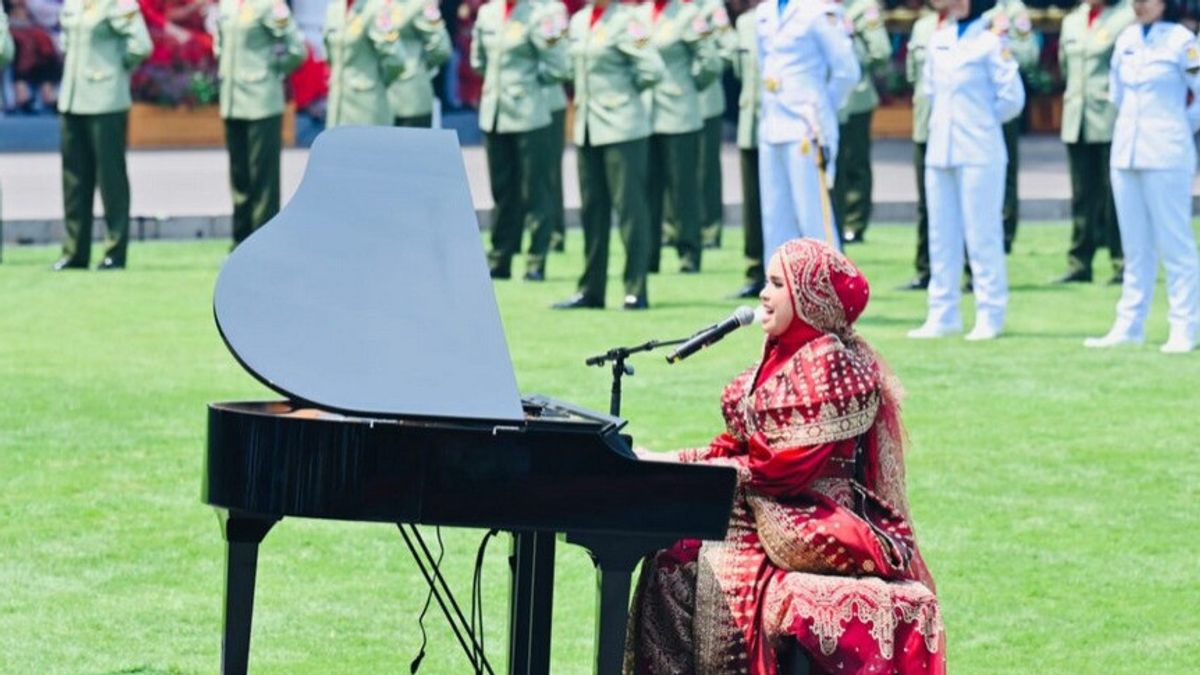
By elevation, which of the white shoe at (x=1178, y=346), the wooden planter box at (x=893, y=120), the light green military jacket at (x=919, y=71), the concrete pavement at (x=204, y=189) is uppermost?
the light green military jacket at (x=919, y=71)

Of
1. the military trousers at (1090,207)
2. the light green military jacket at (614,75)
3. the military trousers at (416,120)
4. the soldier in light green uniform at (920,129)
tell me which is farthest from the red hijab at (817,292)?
the military trousers at (416,120)

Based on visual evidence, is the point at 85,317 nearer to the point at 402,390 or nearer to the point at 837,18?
the point at 837,18

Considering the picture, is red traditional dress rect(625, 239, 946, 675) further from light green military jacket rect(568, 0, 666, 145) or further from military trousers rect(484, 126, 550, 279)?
military trousers rect(484, 126, 550, 279)

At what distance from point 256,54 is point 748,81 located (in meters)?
2.97

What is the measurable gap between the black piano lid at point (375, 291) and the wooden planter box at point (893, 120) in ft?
77.9

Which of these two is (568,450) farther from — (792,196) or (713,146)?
(713,146)

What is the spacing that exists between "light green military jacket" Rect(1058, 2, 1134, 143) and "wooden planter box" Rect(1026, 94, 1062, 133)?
13672mm

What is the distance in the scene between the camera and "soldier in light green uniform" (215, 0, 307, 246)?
54.7 feet

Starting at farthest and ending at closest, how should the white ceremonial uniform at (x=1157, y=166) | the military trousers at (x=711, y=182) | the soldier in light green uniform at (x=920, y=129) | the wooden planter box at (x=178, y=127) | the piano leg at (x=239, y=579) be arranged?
the wooden planter box at (x=178, y=127) → the military trousers at (x=711, y=182) → the soldier in light green uniform at (x=920, y=129) → the white ceremonial uniform at (x=1157, y=166) → the piano leg at (x=239, y=579)

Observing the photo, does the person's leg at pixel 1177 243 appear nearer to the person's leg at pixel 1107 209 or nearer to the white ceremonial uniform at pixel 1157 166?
the white ceremonial uniform at pixel 1157 166

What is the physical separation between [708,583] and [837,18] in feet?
24.1

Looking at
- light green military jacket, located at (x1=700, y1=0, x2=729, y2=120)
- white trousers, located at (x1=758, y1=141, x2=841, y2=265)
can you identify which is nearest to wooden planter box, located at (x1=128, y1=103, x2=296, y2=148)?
light green military jacket, located at (x1=700, y1=0, x2=729, y2=120)

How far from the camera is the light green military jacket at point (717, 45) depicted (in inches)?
644

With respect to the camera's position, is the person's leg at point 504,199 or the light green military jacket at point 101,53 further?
the light green military jacket at point 101,53
